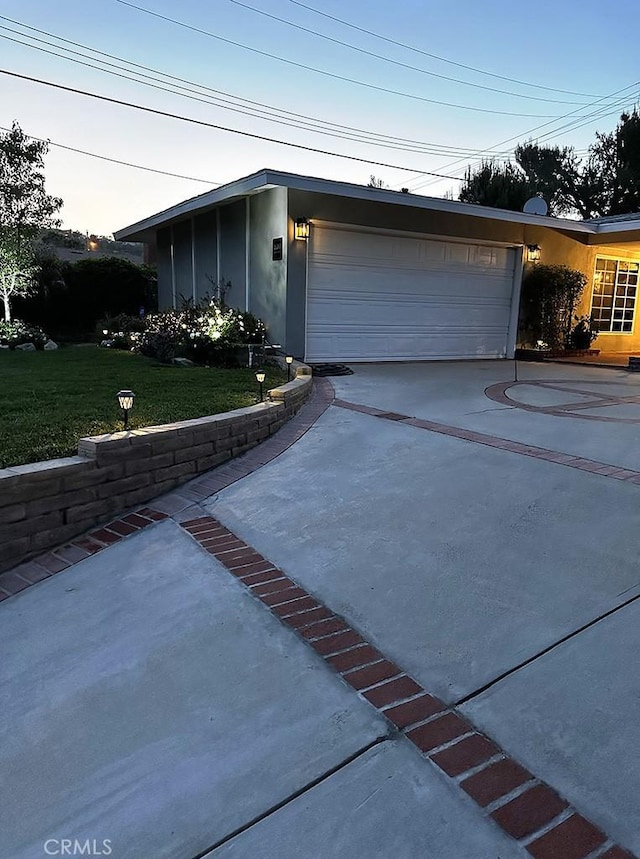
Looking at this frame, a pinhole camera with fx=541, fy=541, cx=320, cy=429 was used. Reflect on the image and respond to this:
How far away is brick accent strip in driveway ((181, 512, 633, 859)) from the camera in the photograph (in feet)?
4.40

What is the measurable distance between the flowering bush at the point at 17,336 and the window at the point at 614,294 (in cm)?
1273

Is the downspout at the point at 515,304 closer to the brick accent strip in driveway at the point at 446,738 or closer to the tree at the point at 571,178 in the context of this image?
the tree at the point at 571,178

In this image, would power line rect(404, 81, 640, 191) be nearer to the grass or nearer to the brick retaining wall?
the grass

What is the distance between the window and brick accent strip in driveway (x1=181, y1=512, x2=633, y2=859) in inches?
510

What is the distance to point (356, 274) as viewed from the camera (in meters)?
9.57

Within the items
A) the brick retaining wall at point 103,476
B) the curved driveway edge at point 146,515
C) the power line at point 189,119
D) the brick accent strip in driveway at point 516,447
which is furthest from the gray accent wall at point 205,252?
the brick retaining wall at point 103,476

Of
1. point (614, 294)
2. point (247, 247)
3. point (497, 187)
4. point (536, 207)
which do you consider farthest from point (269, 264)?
point (497, 187)

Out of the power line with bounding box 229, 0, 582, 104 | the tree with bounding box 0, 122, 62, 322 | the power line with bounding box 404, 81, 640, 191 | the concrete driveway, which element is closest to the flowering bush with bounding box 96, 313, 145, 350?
the tree with bounding box 0, 122, 62, 322

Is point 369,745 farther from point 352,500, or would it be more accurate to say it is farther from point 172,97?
point 172,97

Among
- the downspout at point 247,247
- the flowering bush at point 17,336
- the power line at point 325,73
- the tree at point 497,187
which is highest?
the power line at point 325,73

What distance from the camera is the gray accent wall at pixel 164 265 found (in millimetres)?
13688

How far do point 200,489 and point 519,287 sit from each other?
976cm

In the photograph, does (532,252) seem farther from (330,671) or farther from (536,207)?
(330,671)

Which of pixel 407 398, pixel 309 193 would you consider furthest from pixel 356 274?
pixel 407 398
